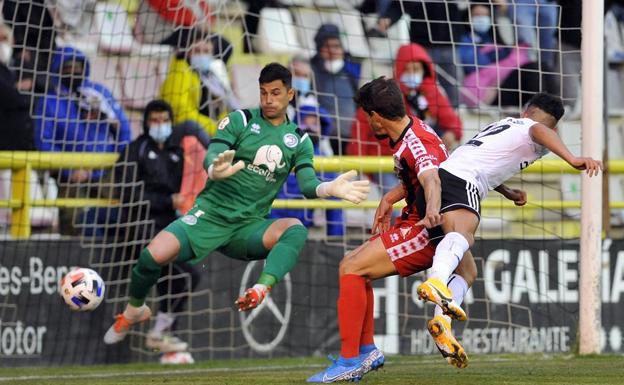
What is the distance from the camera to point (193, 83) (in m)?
13.0

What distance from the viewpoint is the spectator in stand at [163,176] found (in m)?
12.3

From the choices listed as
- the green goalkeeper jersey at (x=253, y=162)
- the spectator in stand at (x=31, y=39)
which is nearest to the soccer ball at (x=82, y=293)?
the green goalkeeper jersey at (x=253, y=162)

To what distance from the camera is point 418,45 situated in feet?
45.8

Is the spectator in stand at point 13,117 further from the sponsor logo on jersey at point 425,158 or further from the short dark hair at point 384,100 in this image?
the sponsor logo on jersey at point 425,158

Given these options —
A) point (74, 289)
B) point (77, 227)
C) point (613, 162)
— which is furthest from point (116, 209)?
point (613, 162)

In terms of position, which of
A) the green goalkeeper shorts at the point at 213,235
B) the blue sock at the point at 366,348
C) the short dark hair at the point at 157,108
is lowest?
the blue sock at the point at 366,348

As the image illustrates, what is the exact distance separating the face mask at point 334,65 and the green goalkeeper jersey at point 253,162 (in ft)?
14.6

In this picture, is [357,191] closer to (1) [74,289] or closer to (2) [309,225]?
(1) [74,289]

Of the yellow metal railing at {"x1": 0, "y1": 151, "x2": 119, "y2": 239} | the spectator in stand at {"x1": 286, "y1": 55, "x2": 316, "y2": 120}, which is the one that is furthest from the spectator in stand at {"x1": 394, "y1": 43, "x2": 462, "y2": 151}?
the yellow metal railing at {"x1": 0, "y1": 151, "x2": 119, "y2": 239}

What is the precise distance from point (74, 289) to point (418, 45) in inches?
222

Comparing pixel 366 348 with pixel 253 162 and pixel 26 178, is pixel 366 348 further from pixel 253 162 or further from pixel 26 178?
pixel 26 178

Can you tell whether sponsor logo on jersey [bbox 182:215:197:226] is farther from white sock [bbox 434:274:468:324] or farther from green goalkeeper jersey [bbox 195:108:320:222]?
white sock [bbox 434:274:468:324]

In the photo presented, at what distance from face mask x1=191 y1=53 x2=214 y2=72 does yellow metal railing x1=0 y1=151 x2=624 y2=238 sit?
1.42 m

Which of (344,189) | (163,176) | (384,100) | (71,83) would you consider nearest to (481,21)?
(163,176)
